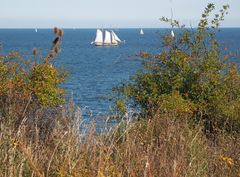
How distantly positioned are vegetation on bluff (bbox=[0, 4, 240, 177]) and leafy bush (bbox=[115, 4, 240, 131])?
24 millimetres

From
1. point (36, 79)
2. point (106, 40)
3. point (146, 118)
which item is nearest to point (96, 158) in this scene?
point (146, 118)

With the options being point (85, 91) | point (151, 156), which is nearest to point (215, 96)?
point (151, 156)

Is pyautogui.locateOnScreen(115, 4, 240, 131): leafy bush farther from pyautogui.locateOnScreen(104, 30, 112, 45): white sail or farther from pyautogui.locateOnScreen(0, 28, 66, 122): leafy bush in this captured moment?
pyautogui.locateOnScreen(104, 30, 112, 45): white sail

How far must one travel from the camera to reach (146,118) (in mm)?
11695

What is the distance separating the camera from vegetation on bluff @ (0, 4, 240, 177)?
5121mm

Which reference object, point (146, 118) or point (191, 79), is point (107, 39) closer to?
point (191, 79)

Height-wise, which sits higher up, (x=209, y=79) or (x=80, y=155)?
(x=80, y=155)

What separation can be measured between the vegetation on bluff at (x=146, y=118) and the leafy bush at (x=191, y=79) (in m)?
0.02

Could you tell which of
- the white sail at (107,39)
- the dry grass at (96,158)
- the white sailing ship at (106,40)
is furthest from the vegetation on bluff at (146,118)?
the white sail at (107,39)

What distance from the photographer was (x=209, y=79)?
1402 cm

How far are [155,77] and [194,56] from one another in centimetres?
119

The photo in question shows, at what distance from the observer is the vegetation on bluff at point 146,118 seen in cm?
512

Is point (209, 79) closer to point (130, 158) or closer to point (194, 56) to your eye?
point (194, 56)

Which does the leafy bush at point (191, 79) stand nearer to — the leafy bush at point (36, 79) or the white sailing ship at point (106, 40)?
the leafy bush at point (36, 79)
